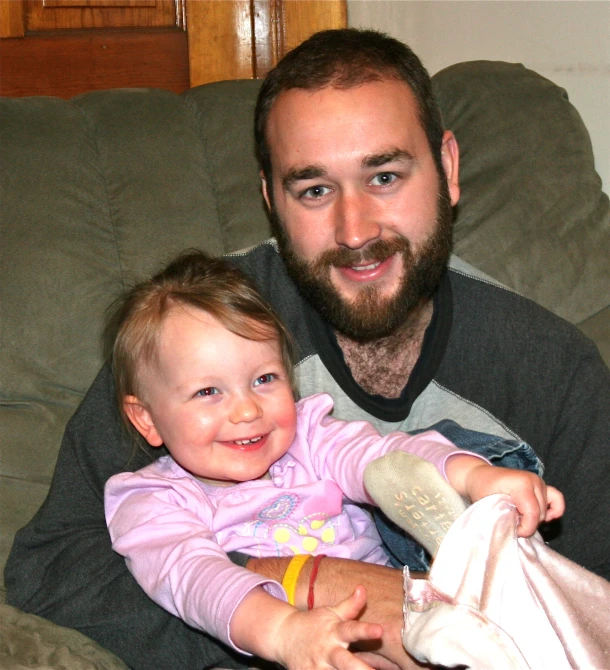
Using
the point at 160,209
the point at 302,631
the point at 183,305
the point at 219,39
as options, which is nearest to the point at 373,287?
the point at 183,305

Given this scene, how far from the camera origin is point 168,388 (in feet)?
4.59

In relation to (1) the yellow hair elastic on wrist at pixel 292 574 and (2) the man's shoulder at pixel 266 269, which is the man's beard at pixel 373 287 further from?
(1) the yellow hair elastic on wrist at pixel 292 574

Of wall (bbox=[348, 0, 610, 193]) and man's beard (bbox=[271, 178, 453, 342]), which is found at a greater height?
wall (bbox=[348, 0, 610, 193])

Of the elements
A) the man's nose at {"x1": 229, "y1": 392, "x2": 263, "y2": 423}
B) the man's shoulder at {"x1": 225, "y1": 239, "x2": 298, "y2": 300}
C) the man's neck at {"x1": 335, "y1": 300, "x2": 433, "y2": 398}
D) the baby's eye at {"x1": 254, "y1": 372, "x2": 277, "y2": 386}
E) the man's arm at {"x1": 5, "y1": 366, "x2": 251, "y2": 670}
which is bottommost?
the man's arm at {"x1": 5, "y1": 366, "x2": 251, "y2": 670}

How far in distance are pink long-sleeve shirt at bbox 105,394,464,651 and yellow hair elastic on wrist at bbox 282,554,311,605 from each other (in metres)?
0.06

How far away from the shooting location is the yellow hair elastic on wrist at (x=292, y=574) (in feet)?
4.30

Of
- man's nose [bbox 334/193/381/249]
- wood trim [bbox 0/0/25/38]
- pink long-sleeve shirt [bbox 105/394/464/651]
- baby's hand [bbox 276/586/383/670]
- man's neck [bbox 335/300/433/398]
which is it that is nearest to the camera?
baby's hand [bbox 276/586/383/670]

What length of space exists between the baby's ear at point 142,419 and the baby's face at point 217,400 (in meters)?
0.04

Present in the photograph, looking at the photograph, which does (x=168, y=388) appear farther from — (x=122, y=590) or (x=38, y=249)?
(x=38, y=249)

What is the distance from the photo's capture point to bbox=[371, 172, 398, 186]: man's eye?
158 centimetres

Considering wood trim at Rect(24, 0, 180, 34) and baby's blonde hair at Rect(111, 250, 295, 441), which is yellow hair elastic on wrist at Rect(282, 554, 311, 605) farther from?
wood trim at Rect(24, 0, 180, 34)

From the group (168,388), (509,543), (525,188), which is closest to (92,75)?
(525,188)

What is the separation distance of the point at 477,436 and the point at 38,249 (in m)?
0.89

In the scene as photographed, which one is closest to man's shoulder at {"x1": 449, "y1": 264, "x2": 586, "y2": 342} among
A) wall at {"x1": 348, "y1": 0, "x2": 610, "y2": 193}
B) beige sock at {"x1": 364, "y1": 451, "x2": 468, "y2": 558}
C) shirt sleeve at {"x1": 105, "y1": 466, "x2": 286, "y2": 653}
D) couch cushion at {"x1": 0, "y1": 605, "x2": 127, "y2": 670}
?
beige sock at {"x1": 364, "y1": 451, "x2": 468, "y2": 558}
